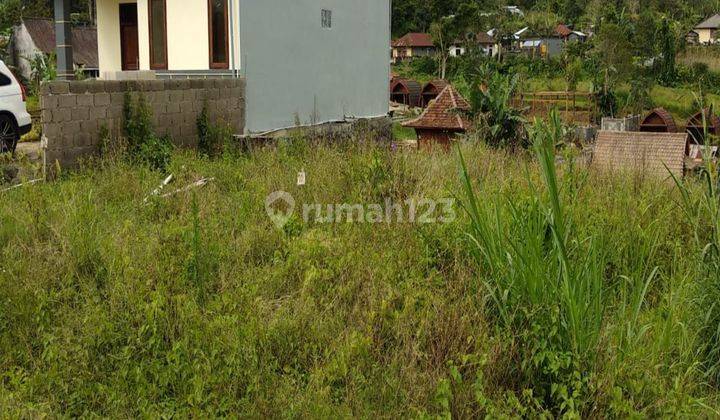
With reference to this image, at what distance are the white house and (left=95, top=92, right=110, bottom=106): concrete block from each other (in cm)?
396

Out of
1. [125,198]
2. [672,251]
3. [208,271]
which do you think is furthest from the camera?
[125,198]

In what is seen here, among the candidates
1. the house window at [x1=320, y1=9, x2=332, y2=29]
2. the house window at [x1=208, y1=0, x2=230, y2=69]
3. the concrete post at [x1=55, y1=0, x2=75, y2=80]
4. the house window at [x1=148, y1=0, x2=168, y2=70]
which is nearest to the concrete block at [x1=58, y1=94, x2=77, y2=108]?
the house window at [x1=208, y1=0, x2=230, y2=69]

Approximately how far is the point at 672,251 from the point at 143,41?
12.4 metres

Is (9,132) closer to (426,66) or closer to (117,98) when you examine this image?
(117,98)

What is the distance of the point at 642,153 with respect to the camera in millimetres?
8070

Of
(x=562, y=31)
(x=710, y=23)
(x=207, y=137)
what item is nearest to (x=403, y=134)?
(x=207, y=137)

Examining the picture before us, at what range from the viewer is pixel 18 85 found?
11.8 metres

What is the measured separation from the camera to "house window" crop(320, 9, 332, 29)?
51.1 ft

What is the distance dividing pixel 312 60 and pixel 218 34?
2.46 meters

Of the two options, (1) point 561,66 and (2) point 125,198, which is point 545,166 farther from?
(1) point 561,66

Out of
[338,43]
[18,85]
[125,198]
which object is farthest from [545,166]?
[338,43]

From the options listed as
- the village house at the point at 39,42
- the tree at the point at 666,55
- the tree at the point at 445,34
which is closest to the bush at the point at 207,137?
the village house at the point at 39,42

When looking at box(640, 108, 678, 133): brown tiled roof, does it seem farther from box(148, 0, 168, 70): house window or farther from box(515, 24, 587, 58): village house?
box(515, 24, 587, 58): village house

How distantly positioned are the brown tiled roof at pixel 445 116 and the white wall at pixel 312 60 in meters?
2.98
